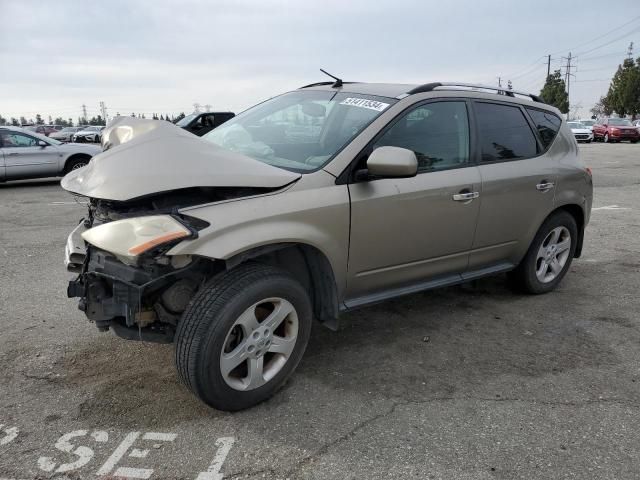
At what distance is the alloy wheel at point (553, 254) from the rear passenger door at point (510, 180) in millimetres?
316

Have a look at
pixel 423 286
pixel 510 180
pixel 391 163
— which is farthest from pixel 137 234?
pixel 510 180

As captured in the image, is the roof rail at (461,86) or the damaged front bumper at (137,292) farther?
the roof rail at (461,86)

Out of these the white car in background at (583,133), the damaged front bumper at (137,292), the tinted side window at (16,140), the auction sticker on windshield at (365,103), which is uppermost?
the white car in background at (583,133)

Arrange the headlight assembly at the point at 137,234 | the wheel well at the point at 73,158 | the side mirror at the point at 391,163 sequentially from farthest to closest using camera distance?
the wheel well at the point at 73,158
the side mirror at the point at 391,163
the headlight assembly at the point at 137,234

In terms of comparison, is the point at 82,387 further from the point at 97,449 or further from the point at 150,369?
the point at 97,449

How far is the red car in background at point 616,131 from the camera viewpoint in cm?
3266

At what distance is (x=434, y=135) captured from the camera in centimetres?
364

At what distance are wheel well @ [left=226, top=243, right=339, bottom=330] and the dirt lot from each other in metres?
0.42

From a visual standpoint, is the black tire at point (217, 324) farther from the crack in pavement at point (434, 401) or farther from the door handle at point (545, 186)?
the door handle at point (545, 186)

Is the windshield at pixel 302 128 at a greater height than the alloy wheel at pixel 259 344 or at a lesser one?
greater

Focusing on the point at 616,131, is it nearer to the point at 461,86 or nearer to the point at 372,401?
the point at 461,86

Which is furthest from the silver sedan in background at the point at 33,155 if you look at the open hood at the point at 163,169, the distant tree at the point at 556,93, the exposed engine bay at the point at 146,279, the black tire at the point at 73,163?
the distant tree at the point at 556,93

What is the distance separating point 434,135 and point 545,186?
1251 millimetres

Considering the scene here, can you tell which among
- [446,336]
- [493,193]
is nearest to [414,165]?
[493,193]
